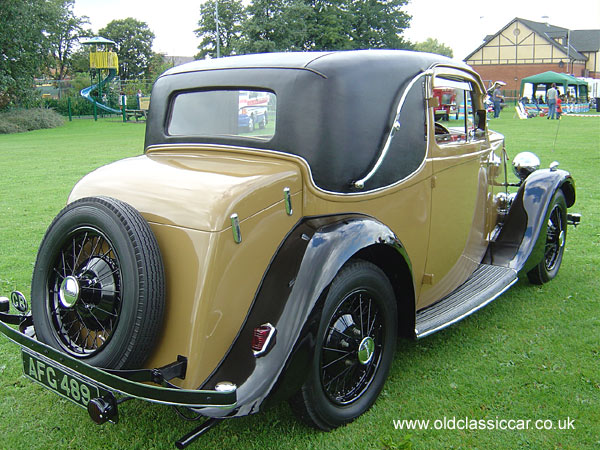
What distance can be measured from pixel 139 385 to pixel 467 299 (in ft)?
7.51

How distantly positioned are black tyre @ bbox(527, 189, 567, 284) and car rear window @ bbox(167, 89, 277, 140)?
108 inches

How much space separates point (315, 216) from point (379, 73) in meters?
0.93

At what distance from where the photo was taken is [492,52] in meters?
60.4

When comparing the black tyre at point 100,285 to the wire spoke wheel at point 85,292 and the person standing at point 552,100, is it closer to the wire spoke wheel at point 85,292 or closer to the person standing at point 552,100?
the wire spoke wheel at point 85,292

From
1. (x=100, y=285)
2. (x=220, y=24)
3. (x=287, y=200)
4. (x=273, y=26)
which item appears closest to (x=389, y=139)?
(x=287, y=200)

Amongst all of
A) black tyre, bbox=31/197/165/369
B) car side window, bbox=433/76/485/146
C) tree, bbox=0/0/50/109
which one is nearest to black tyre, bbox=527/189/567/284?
car side window, bbox=433/76/485/146

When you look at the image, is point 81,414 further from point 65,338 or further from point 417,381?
point 417,381

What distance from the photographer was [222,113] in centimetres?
327

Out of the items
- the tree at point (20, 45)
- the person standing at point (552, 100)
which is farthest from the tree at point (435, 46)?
the tree at point (20, 45)

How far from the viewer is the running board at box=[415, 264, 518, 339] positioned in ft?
10.6

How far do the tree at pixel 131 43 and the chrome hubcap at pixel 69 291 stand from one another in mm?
62757

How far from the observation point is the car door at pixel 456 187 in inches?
136

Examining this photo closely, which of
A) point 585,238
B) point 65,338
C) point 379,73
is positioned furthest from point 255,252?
point 585,238

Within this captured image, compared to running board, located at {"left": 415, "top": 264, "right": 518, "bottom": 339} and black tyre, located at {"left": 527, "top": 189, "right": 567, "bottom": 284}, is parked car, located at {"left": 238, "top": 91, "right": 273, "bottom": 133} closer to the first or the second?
running board, located at {"left": 415, "top": 264, "right": 518, "bottom": 339}
